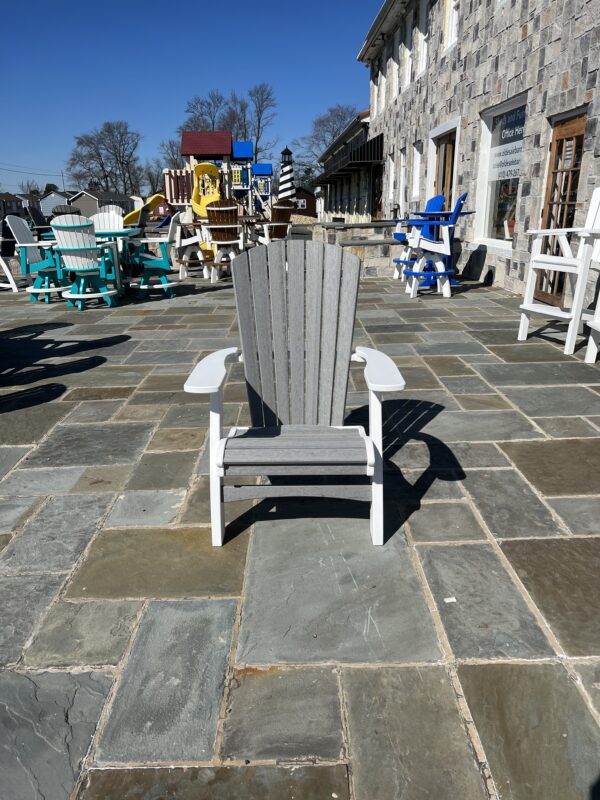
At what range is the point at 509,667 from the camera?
156cm

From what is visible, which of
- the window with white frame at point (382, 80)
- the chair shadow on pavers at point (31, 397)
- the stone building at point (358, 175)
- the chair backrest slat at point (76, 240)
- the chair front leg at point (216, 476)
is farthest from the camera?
the stone building at point (358, 175)

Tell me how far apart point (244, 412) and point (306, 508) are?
51.1 inches

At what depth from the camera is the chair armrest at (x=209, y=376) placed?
1983 millimetres

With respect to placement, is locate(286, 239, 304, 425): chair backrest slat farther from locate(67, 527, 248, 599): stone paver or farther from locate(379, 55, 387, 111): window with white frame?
locate(379, 55, 387, 111): window with white frame

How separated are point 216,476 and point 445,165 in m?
10.5

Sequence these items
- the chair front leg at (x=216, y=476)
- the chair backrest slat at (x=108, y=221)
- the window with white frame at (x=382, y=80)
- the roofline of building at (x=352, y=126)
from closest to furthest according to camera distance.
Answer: the chair front leg at (x=216, y=476)
the chair backrest slat at (x=108, y=221)
the window with white frame at (x=382, y=80)
the roofline of building at (x=352, y=126)

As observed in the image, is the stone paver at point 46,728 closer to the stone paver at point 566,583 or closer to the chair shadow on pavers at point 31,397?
the stone paver at point 566,583

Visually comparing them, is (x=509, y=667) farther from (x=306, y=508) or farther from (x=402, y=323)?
(x=402, y=323)

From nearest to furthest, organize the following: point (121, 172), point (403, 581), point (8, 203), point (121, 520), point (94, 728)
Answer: point (94, 728)
point (403, 581)
point (121, 520)
point (8, 203)
point (121, 172)

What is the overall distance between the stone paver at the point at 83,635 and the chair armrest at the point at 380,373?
41.9 inches

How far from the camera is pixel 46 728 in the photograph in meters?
1.41

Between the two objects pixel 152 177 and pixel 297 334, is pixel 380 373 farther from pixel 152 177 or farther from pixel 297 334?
pixel 152 177

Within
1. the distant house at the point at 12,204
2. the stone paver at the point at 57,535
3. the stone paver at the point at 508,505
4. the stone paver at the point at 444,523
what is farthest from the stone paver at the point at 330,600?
the distant house at the point at 12,204

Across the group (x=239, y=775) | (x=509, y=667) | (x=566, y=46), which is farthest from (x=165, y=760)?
(x=566, y=46)
